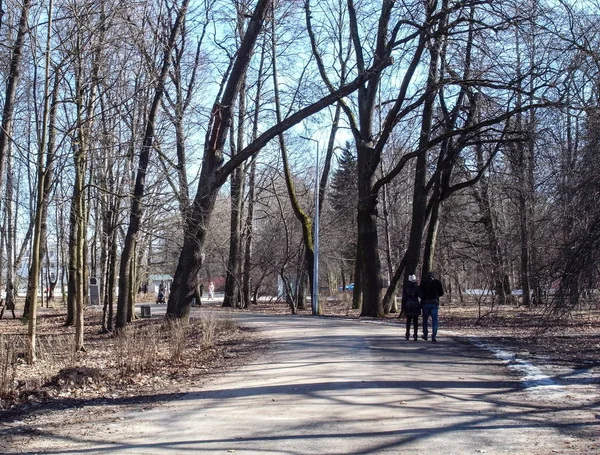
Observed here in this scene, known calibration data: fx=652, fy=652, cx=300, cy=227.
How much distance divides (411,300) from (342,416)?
782 centimetres

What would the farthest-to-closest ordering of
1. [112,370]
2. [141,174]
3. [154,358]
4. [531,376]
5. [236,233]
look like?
[236,233] → [141,174] → [154,358] → [112,370] → [531,376]

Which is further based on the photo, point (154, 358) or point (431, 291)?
point (431, 291)

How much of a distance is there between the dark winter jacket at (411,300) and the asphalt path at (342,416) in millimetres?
2962

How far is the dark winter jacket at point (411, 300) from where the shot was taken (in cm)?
1483

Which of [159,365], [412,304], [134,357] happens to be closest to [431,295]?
[412,304]

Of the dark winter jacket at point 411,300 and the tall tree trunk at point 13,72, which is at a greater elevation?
the tall tree trunk at point 13,72

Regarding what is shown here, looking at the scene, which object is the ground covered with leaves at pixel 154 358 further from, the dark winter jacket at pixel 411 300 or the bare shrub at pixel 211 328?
the dark winter jacket at pixel 411 300

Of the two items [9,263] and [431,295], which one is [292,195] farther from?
[9,263]

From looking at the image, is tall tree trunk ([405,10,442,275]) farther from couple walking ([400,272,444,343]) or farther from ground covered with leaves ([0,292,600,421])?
couple walking ([400,272,444,343])

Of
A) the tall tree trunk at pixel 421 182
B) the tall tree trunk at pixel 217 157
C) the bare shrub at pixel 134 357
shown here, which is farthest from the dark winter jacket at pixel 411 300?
the tall tree trunk at pixel 421 182

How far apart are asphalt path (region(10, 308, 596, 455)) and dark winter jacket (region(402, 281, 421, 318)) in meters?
2.96

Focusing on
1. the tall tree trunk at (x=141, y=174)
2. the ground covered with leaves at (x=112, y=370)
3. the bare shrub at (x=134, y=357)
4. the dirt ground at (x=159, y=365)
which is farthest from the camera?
the tall tree trunk at (x=141, y=174)

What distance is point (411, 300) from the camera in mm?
14898

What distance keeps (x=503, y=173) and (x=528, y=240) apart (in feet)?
16.7
